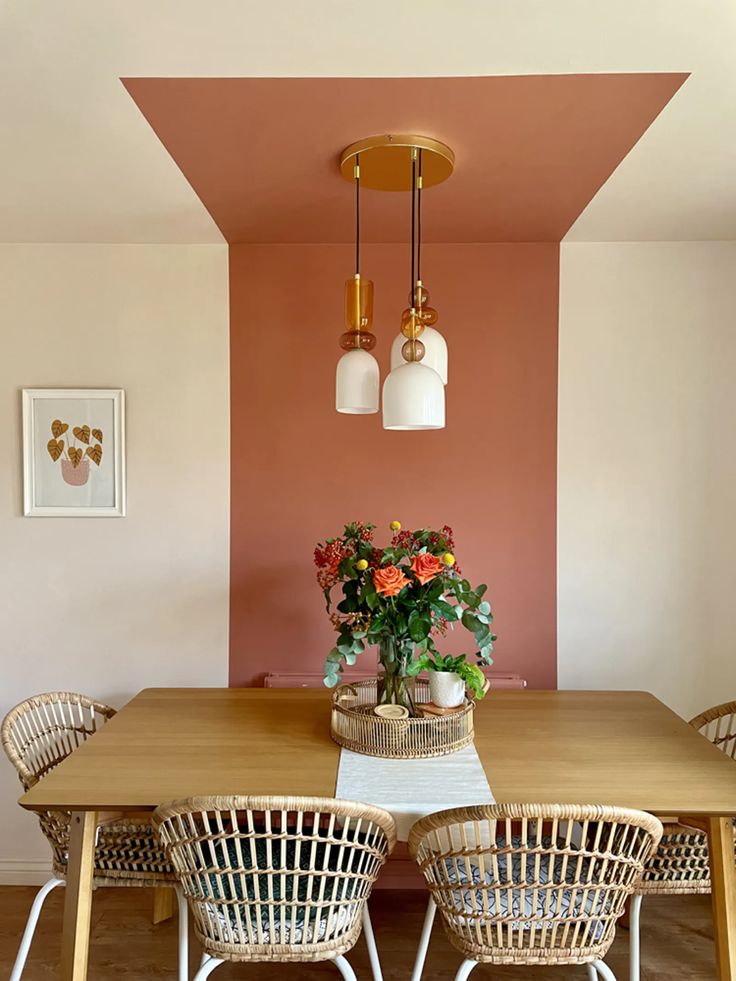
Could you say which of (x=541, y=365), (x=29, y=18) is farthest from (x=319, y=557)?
(x=29, y=18)

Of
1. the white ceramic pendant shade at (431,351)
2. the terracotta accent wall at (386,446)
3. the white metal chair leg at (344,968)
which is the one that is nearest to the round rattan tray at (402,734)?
the white metal chair leg at (344,968)

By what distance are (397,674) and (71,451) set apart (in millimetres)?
1548

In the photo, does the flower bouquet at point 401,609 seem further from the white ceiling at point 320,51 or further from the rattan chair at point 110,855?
the white ceiling at point 320,51

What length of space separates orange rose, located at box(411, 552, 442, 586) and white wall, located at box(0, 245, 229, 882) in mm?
1067

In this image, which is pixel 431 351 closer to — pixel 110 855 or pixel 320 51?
pixel 320 51

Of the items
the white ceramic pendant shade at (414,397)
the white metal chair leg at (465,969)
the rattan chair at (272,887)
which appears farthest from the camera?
the white ceramic pendant shade at (414,397)

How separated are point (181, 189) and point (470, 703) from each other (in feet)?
5.87

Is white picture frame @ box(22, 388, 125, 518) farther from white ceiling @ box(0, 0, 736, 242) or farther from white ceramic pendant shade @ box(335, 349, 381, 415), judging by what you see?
white ceramic pendant shade @ box(335, 349, 381, 415)

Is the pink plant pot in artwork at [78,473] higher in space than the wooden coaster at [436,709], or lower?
higher

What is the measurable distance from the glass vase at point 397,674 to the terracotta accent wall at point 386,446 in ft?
2.27

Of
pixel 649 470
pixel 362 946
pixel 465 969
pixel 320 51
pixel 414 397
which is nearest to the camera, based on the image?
pixel 320 51

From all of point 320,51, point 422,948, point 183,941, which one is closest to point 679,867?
point 422,948

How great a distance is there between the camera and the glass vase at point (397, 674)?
6.93 ft

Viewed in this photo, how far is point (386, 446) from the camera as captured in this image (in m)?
2.85
